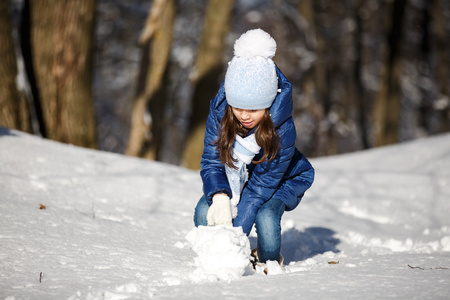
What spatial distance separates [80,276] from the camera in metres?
2.17

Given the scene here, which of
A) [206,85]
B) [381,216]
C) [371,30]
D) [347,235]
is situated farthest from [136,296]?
[371,30]

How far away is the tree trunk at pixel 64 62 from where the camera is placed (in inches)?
203

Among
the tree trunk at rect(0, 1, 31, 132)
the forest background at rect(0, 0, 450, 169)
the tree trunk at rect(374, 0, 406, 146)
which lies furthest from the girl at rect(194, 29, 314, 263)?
the tree trunk at rect(374, 0, 406, 146)

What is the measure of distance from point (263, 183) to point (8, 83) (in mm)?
3420

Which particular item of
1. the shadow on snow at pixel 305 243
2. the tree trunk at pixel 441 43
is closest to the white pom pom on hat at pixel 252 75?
the shadow on snow at pixel 305 243

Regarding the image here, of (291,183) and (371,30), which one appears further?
(371,30)

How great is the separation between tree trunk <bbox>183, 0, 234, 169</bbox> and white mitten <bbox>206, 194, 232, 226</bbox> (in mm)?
4733

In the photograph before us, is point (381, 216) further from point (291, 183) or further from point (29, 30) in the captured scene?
point (29, 30)

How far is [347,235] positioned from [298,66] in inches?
441

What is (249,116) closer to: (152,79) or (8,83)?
(8,83)

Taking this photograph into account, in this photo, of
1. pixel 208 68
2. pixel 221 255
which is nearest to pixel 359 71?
pixel 208 68

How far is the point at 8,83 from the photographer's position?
4.79 metres

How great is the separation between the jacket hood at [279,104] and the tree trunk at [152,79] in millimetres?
5672

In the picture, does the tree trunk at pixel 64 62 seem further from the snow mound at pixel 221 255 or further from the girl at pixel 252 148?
the snow mound at pixel 221 255
